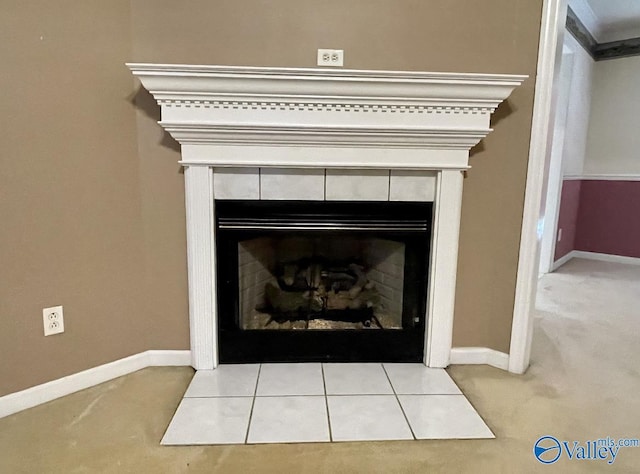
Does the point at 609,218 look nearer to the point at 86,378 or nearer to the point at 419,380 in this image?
the point at 419,380

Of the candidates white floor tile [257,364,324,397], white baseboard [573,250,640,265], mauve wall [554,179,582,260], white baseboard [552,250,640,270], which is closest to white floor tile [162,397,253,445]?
white floor tile [257,364,324,397]

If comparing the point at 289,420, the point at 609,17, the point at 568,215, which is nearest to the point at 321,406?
the point at 289,420

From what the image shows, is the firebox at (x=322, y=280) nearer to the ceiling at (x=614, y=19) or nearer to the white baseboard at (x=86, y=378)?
the white baseboard at (x=86, y=378)

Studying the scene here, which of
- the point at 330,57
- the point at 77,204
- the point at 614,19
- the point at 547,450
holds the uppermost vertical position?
the point at 614,19

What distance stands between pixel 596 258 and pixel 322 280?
12.6ft

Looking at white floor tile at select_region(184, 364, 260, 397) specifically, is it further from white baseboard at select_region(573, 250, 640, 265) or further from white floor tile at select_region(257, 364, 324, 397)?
white baseboard at select_region(573, 250, 640, 265)

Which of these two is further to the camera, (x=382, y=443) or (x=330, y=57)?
(x=330, y=57)

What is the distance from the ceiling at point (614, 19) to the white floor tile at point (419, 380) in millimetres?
3574

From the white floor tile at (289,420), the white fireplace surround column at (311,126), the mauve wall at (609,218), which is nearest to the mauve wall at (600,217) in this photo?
the mauve wall at (609,218)

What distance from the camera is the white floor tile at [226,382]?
1.82m

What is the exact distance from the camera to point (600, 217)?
453 cm

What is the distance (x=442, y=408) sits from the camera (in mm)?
1743

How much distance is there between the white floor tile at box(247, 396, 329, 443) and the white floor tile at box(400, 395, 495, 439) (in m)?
0.36

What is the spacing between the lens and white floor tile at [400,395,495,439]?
1.58 metres
